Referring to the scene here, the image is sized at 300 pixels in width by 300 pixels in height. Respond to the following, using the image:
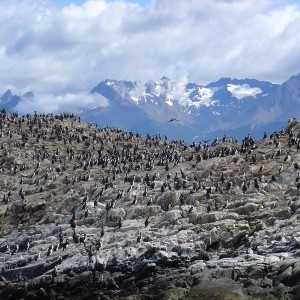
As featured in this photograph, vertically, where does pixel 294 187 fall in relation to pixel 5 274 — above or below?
above

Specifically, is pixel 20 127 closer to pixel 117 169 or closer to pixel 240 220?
pixel 117 169

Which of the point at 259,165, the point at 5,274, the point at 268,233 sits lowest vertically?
the point at 5,274

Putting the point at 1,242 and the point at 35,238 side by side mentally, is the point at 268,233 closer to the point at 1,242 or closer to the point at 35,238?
the point at 35,238

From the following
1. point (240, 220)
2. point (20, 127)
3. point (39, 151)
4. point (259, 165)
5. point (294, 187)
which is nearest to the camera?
point (240, 220)

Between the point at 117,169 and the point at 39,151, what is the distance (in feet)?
113

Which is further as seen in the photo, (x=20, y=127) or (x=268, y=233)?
(x=20, y=127)

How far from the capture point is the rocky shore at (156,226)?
50844 millimetres

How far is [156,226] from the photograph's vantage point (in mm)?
71562

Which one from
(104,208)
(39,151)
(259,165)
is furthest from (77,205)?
(39,151)

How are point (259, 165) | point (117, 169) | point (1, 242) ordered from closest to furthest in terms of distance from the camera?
point (1, 242) → point (259, 165) → point (117, 169)

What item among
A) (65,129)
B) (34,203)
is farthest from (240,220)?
(65,129)

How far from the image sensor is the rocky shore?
50.8 metres

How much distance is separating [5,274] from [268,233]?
92.9ft

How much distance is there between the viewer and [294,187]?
250 feet
